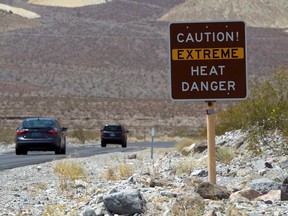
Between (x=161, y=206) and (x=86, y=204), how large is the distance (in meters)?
1.70

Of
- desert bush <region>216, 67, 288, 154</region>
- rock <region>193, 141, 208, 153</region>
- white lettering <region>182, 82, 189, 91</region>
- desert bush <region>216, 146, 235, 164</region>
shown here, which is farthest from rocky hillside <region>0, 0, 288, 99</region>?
white lettering <region>182, 82, 189, 91</region>

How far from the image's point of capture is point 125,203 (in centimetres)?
1214

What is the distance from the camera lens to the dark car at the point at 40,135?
1460 inches

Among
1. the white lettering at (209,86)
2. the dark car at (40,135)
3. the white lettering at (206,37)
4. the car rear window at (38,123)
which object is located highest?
the white lettering at (206,37)

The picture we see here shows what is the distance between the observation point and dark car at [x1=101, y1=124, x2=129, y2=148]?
2314 inches

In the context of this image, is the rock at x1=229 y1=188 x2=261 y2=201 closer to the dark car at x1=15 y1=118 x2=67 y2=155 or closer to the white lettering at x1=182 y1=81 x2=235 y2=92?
the white lettering at x1=182 y1=81 x2=235 y2=92

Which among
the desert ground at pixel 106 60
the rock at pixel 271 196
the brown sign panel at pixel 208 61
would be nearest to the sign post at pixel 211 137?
the brown sign panel at pixel 208 61

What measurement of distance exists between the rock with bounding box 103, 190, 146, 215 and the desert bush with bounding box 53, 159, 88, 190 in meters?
5.87

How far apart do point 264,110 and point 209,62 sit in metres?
14.1

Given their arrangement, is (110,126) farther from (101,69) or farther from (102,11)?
(102,11)

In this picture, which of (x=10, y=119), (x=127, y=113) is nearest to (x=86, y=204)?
(x=10, y=119)

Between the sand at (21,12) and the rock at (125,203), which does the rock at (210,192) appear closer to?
the rock at (125,203)

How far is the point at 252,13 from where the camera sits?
147 meters

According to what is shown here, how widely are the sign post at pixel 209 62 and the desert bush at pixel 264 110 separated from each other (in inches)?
359
